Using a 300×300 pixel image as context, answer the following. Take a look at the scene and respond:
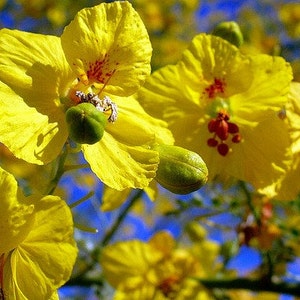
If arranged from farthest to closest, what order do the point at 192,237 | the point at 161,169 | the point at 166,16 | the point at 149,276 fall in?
the point at 166,16
the point at 192,237
the point at 149,276
the point at 161,169

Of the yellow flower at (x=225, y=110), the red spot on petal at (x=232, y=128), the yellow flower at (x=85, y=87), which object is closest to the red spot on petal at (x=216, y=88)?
the yellow flower at (x=225, y=110)

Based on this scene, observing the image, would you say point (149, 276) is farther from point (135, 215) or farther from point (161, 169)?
point (135, 215)

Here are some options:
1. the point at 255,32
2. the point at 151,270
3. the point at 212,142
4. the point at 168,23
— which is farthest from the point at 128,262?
the point at 168,23

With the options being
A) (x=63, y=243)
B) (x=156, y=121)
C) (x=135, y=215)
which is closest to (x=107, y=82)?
(x=156, y=121)

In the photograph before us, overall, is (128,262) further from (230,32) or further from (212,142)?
(230,32)

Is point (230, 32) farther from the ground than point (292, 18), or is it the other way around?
point (230, 32)

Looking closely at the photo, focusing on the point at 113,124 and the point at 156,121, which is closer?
the point at 113,124

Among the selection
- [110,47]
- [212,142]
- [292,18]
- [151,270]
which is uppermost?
[110,47]
